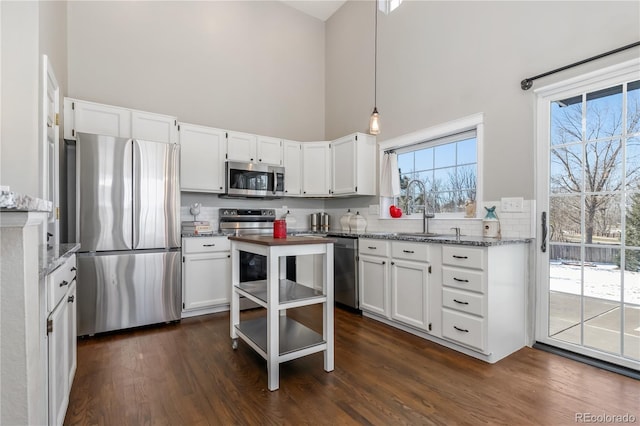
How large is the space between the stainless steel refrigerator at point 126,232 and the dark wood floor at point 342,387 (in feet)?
1.30

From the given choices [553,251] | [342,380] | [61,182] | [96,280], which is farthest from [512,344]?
[61,182]

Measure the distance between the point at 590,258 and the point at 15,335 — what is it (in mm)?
3255

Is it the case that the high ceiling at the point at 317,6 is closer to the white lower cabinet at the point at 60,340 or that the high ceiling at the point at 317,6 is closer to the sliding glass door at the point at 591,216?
the sliding glass door at the point at 591,216

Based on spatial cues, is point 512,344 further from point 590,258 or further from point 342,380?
point 342,380

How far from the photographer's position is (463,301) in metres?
2.49

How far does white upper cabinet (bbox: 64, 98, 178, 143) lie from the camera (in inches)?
122

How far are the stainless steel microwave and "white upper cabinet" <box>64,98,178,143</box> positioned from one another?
75cm

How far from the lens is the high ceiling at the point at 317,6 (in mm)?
4922

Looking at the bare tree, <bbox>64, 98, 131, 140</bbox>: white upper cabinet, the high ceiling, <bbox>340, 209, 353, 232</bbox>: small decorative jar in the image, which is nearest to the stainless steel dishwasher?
<bbox>340, 209, 353, 232</bbox>: small decorative jar

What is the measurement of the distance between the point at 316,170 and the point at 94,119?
2667mm

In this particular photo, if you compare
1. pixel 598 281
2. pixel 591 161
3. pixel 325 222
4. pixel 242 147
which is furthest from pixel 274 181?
pixel 598 281

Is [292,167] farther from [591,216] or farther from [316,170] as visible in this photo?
[591,216]

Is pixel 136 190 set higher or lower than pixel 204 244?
higher

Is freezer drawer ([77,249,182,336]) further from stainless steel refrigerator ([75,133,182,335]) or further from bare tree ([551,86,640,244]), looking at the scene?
bare tree ([551,86,640,244])
